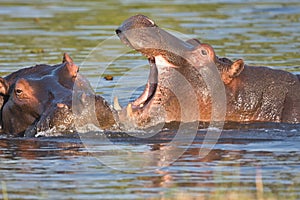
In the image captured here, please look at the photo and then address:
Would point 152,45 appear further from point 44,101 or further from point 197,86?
point 44,101

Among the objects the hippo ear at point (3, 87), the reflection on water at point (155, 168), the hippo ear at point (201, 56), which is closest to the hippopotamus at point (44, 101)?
the hippo ear at point (3, 87)

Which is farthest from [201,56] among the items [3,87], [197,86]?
[3,87]

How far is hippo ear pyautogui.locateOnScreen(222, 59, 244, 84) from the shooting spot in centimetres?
968

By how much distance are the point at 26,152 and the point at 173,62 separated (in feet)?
6.03

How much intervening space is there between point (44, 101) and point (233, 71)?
79.1 inches

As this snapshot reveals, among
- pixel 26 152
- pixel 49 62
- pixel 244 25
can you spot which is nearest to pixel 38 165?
pixel 26 152

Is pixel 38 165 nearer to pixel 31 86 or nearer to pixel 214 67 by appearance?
pixel 31 86

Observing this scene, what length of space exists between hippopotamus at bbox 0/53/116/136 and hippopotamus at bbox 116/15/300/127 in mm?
565

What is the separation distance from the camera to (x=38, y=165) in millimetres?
8055

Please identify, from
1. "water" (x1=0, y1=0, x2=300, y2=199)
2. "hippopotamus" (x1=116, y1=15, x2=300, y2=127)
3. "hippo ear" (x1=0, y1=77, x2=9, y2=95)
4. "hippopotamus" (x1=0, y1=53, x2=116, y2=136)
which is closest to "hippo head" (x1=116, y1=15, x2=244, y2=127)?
"hippopotamus" (x1=116, y1=15, x2=300, y2=127)

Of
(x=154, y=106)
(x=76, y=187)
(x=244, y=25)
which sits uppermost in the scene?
(x=244, y=25)

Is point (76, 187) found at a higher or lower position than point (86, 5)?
lower

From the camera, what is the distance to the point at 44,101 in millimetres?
9125

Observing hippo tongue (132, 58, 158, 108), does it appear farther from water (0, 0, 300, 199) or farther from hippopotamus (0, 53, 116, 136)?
hippopotamus (0, 53, 116, 136)
